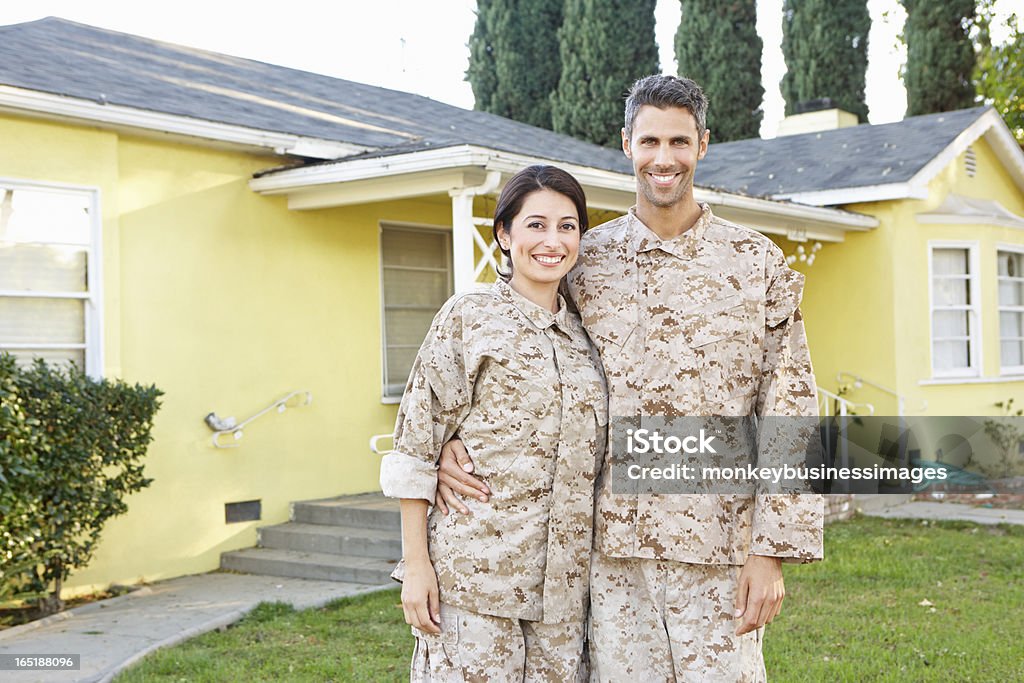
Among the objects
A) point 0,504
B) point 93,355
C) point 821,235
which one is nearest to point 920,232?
point 821,235

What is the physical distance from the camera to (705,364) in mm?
2920

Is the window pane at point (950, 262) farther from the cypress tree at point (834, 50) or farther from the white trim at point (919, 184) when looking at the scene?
the cypress tree at point (834, 50)

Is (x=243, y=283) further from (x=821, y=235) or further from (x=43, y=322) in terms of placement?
(x=821, y=235)

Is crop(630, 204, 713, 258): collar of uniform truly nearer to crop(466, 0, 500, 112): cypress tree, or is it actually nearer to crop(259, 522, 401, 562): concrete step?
crop(259, 522, 401, 562): concrete step

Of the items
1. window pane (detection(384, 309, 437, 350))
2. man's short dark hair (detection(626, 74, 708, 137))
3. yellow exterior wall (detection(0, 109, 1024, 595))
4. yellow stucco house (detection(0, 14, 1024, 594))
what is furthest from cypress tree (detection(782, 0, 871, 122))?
man's short dark hair (detection(626, 74, 708, 137))

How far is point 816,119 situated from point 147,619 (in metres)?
12.5

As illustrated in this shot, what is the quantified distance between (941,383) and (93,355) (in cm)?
939

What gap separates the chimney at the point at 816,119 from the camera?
15.9m

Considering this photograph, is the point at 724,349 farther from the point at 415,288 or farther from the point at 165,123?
the point at 415,288

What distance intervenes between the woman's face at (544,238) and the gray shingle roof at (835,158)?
933 centimetres

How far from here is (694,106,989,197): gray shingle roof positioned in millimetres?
12617

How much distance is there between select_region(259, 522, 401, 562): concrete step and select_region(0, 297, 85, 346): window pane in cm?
206

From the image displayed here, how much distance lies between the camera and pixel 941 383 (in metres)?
12.7

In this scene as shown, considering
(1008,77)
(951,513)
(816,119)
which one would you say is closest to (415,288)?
(951,513)
